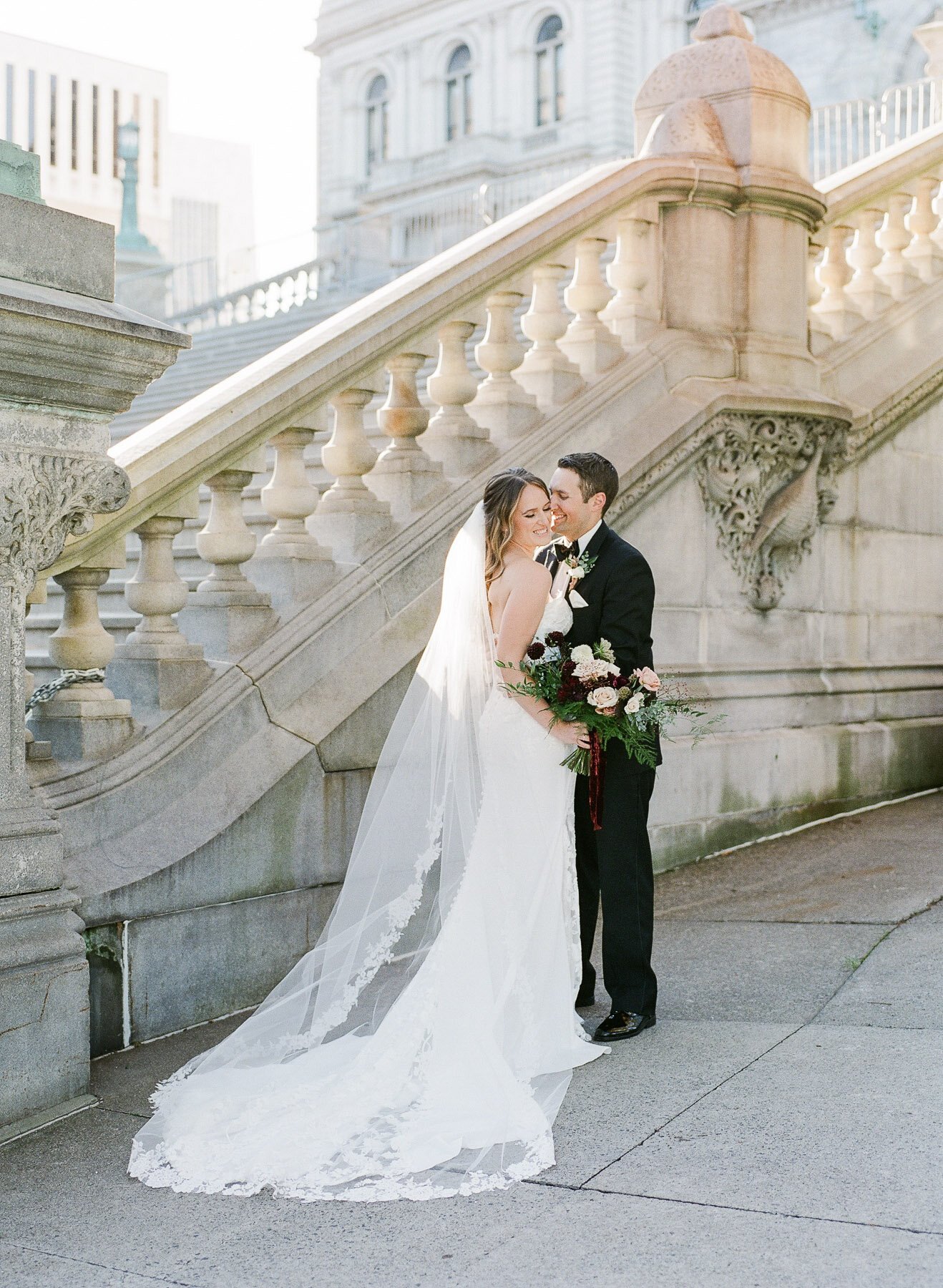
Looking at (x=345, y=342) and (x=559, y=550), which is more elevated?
(x=345, y=342)

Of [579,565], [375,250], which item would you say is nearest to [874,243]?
[579,565]

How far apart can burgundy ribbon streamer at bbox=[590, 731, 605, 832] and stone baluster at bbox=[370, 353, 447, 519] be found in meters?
1.59

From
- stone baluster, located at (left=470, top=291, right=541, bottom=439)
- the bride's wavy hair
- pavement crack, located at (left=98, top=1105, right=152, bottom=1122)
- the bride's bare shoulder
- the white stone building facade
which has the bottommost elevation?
pavement crack, located at (left=98, top=1105, right=152, bottom=1122)

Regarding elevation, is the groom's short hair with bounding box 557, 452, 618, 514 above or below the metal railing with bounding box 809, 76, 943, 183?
below

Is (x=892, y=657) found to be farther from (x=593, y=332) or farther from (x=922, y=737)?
(x=593, y=332)

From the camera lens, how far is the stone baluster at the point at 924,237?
877 centimetres

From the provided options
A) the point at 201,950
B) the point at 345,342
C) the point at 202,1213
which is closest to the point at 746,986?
the point at 201,950

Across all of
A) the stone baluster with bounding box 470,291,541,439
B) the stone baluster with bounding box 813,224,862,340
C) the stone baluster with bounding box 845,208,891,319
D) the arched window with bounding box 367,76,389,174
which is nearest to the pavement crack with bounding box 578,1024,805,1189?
the stone baluster with bounding box 470,291,541,439

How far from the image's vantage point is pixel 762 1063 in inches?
165

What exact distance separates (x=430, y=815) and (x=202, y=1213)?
4.90 feet

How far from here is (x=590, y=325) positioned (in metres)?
6.80

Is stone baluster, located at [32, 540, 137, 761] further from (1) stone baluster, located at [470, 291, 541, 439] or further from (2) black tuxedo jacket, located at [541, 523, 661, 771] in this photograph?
(1) stone baluster, located at [470, 291, 541, 439]

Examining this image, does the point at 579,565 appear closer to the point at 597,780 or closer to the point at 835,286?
the point at 597,780

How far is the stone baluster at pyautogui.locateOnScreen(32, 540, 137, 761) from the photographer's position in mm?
4637
